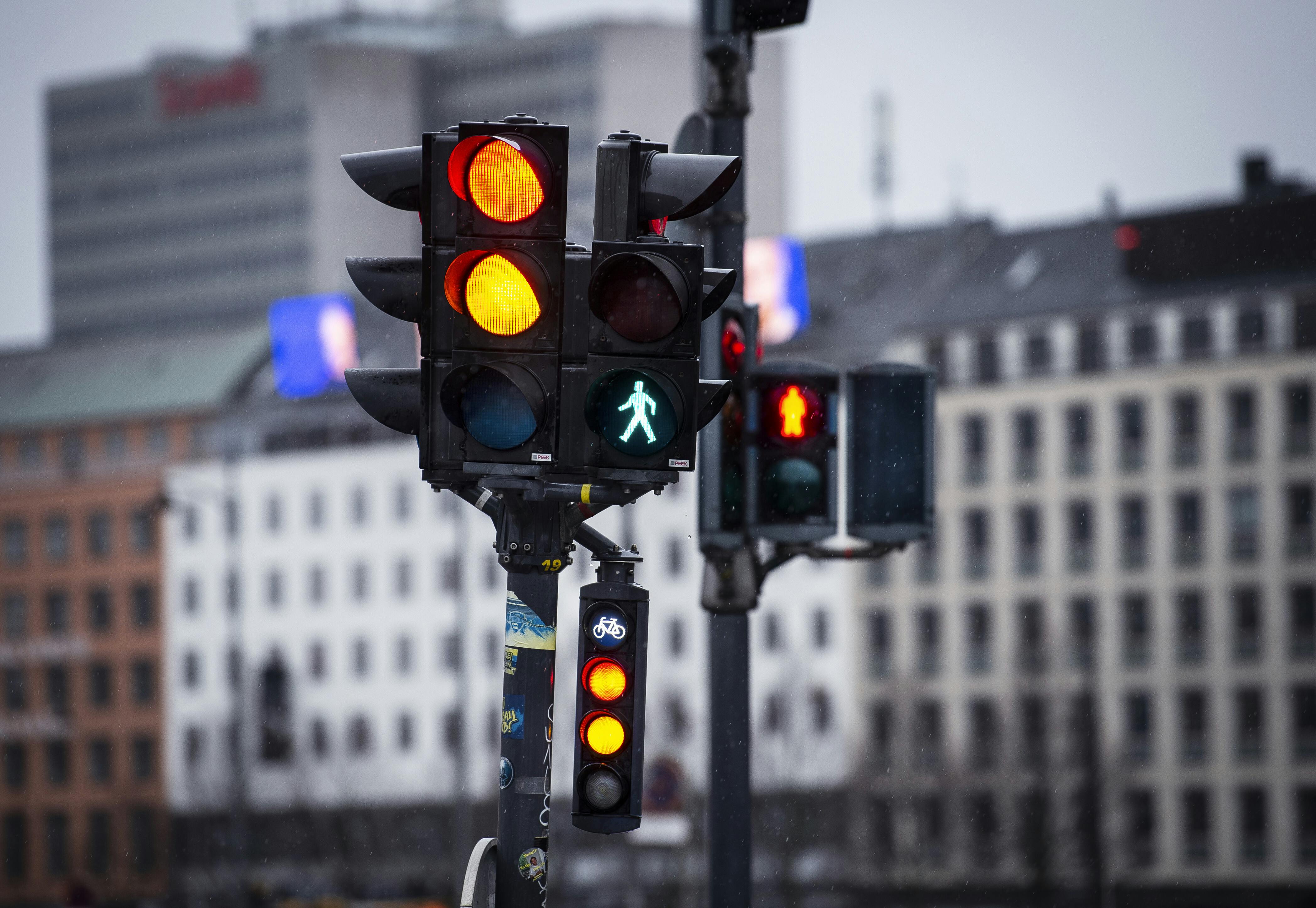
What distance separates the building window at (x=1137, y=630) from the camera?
72812mm

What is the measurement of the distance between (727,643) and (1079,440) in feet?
224

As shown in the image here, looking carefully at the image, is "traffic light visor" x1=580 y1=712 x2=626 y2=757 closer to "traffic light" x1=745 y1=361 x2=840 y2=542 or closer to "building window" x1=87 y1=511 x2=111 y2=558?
"traffic light" x1=745 y1=361 x2=840 y2=542

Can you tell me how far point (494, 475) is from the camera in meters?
6.16

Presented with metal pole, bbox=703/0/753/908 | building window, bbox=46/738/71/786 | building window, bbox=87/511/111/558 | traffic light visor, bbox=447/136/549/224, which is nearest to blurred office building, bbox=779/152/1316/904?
building window, bbox=87/511/111/558

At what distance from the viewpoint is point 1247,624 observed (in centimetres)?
7181

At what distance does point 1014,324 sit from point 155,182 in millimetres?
81801

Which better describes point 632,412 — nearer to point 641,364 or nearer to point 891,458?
point 641,364

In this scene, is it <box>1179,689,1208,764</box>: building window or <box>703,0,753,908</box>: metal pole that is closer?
<box>703,0,753,908</box>: metal pole

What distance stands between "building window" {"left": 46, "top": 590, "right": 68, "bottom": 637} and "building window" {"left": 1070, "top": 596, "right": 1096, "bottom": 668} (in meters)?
51.4

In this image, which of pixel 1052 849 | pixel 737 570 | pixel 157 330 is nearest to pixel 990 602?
pixel 1052 849

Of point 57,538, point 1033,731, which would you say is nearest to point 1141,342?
point 1033,731

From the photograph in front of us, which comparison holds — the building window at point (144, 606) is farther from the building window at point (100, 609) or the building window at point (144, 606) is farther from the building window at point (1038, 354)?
the building window at point (1038, 354)

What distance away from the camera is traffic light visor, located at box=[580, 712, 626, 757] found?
657cm

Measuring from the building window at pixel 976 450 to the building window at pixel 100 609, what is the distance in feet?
143
